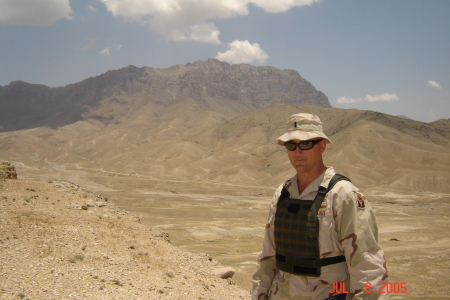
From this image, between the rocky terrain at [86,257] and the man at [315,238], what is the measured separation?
5.66m

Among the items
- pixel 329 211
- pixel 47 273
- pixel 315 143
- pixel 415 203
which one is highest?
pixel 315 143

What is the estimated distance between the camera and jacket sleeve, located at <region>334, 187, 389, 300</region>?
2631 mm

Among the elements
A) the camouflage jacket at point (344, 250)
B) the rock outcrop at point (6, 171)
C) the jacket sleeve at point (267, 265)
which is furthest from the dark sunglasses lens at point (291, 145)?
the rock outcrop at point (6, 171)

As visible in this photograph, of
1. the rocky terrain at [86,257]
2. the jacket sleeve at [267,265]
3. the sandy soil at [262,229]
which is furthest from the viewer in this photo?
the sandy soil at [262,229]

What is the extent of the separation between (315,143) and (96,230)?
987cm

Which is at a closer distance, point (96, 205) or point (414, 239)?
point (96, 205)

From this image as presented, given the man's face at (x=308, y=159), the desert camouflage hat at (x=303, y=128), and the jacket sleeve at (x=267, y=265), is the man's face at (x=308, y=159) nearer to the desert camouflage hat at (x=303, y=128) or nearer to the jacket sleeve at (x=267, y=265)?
the desert camouflage hat at (x=303, y=128)

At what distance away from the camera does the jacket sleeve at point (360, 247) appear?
263 centimetres

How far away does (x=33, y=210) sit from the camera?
1139 centimetres

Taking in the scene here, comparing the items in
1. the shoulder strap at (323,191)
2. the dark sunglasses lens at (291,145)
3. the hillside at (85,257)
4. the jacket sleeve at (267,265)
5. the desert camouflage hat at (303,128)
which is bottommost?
the hillside at (85,257)

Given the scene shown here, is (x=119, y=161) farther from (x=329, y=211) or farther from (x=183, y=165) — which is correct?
(x=329, y=211)

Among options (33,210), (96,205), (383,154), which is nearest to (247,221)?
(96,205)

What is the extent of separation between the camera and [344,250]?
2752 mm

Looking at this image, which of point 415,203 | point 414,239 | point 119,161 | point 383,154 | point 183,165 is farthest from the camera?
point 119,161
